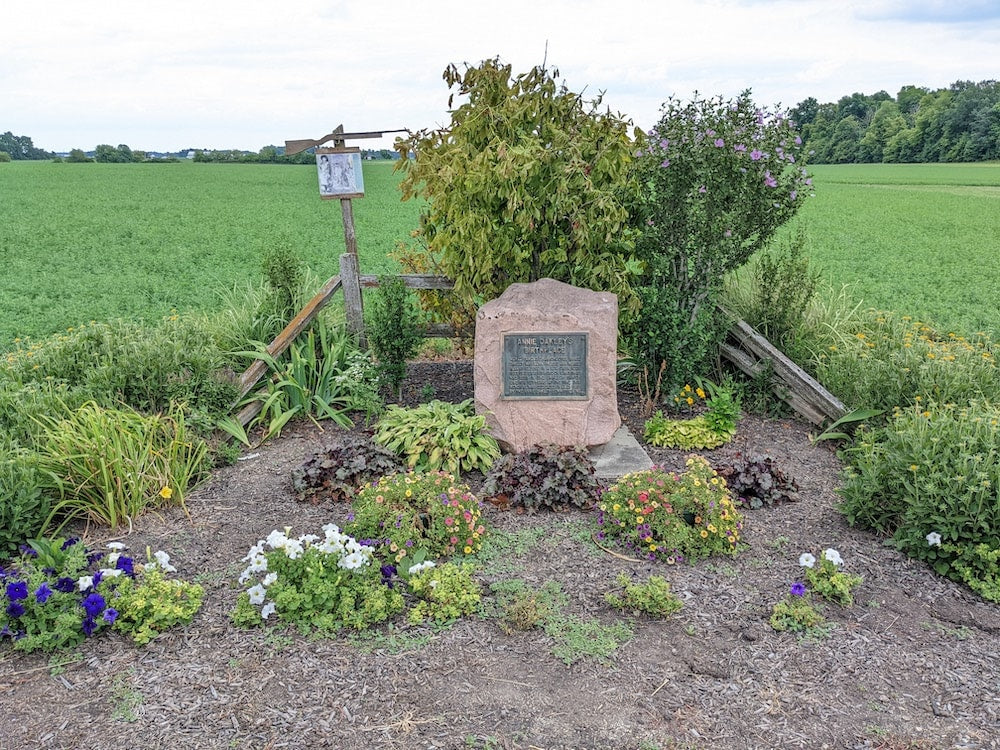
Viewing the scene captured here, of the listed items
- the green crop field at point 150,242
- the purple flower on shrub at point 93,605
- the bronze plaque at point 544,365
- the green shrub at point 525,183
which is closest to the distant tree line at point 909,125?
the green crop field at point 150,242

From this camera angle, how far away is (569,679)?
3.31 m

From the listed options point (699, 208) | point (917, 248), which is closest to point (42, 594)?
point (699, 208)

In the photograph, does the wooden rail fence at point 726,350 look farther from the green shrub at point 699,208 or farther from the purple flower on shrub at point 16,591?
the purple flower on shrub at point 16,591

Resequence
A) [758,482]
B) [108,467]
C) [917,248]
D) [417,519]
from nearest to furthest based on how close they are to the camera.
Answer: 1. [417,519]
2. [108,467]
3. [758,482]
4. [917,248]

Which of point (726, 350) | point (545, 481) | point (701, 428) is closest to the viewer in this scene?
point (545, 481)

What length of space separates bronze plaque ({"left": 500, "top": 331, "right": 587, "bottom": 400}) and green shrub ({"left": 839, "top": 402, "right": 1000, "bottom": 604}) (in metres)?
2.09

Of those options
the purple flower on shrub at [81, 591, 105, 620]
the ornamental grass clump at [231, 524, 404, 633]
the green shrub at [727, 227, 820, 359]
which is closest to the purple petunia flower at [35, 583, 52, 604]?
the purple flower on shrub at [81, 591, 105, 620]

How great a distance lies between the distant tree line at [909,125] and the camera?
4897 cm

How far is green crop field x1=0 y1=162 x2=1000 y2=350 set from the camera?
1133 cm

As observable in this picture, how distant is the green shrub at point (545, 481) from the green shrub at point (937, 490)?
1.71m

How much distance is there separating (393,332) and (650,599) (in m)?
3.83

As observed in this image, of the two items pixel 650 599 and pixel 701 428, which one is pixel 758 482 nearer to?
pixel 701 428

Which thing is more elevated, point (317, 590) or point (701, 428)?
point (317, 590)

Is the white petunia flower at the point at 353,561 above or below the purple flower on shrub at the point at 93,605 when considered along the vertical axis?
above
